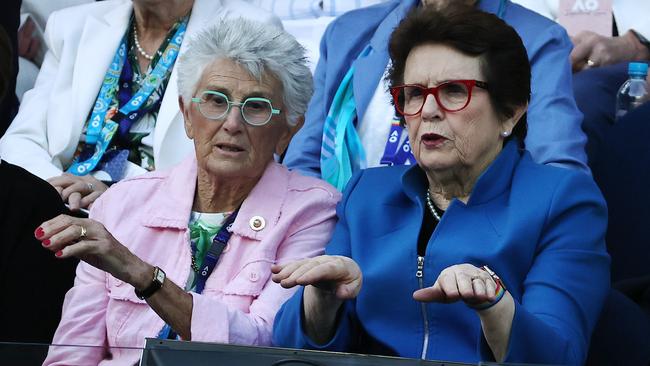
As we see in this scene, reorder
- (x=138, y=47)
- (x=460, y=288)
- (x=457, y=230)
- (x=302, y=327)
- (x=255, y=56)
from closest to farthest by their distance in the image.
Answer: (x=460, y=288) < (x=302, y=327) < (x=457, y=230) < (x=255, y=56) < (x=138, y=47)

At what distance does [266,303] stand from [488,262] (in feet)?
2.02

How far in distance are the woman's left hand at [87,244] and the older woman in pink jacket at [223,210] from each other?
22 cm

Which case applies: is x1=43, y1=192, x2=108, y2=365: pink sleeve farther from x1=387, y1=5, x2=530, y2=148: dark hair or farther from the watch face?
x1=387, y1=5, x2=530, y2=148: dark hair

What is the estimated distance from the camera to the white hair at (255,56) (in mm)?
3473

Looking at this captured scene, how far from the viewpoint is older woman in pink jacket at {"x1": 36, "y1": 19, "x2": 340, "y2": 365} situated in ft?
10.8

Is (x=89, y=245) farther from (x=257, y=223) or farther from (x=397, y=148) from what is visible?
(x=397, y=148)

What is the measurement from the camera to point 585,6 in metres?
4.81

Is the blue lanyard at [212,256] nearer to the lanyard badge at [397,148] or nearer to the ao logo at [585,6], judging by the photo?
the lanyard badge at [397,148]

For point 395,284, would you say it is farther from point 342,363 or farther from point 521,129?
point 342,363

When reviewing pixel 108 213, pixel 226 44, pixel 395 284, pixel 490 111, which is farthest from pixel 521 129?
pixel 108 213

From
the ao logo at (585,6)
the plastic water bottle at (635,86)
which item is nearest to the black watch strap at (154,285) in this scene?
the plastic water bottle at (635,86)

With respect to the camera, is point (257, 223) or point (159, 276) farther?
point (257, 223)

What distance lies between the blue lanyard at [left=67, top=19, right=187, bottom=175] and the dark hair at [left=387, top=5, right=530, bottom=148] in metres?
1.42

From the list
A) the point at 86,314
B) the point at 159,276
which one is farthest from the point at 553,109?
the point at 86,314
